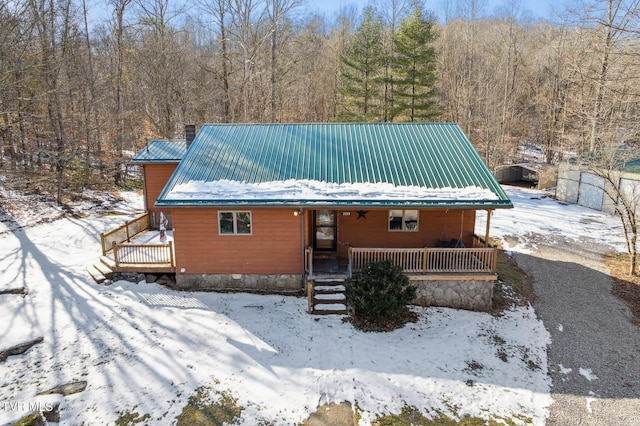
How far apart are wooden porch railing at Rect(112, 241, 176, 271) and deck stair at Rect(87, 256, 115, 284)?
1.02 feet

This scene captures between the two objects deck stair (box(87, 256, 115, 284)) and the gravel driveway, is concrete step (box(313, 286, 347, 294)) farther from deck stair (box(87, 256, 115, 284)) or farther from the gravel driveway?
deck stair (box(87, 256, 115, 284))

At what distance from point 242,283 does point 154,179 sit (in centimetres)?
836

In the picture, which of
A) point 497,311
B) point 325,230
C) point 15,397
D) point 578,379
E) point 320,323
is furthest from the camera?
point 325,230

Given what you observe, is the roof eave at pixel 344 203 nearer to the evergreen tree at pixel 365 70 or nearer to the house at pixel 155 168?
the house at pixel 155 168

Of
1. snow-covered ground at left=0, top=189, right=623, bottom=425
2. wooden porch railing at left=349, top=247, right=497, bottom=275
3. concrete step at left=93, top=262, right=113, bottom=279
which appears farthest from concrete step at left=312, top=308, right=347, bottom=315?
concrete step at left=93, top=262, right=113, bottom=279

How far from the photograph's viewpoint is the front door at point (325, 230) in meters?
13.3

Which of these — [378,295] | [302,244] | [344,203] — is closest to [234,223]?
[302,244]

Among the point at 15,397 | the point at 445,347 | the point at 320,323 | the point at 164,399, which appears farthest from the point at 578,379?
the point at 15,397

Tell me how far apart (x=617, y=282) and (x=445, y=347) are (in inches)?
351

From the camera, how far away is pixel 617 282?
1387cm

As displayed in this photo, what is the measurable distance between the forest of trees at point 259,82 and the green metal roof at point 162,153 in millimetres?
4522

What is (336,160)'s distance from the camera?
43.7ft

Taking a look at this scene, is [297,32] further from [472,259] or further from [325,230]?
[472,259]

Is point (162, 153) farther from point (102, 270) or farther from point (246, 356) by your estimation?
point (246, 356)
